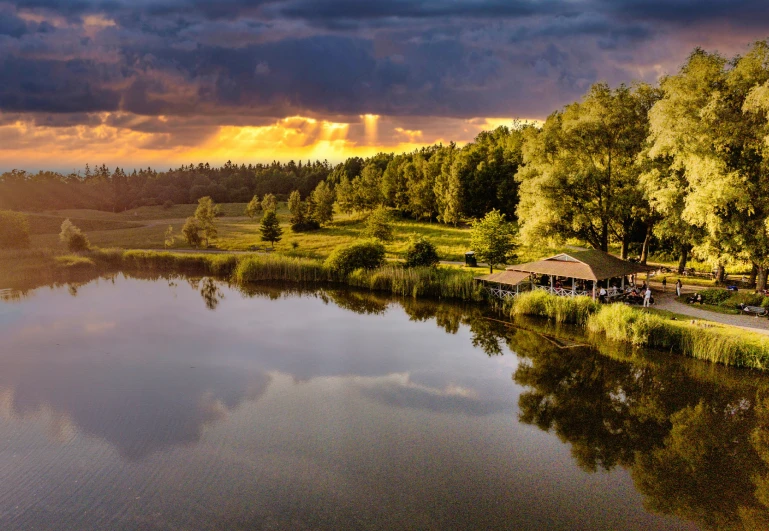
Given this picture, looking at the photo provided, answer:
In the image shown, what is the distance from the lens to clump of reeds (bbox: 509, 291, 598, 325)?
1086 inches

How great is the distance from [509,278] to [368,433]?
19.3 metres

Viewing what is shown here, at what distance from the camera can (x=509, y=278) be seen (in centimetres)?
3244

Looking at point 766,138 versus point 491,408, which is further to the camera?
point 766,138

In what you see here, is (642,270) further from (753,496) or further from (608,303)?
(753,496)

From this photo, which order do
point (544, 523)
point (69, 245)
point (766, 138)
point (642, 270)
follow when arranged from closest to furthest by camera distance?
point (544, 523)
point (766, 138)
point (642, 270)
point (69, 245)

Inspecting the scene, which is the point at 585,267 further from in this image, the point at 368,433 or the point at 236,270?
the point at 236,270

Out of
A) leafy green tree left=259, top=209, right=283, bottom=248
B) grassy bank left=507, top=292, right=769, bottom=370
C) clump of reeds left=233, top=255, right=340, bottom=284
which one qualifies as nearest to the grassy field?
leafy green tree left=259, top=209, right=283, bottom=248

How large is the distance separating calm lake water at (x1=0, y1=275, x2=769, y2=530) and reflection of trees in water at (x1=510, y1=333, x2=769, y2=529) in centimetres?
7

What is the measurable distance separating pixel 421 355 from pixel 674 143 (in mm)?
19841

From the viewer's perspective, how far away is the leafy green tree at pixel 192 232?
185 feet

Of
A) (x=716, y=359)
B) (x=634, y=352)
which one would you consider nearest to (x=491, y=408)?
(x=634, y=352)

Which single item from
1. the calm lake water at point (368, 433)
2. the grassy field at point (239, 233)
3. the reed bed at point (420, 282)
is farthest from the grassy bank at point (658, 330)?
the grassy field at point (239, 233)

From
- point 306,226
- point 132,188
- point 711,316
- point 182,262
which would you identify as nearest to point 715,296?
point 711,316

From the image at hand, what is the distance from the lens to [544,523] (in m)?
11.6
